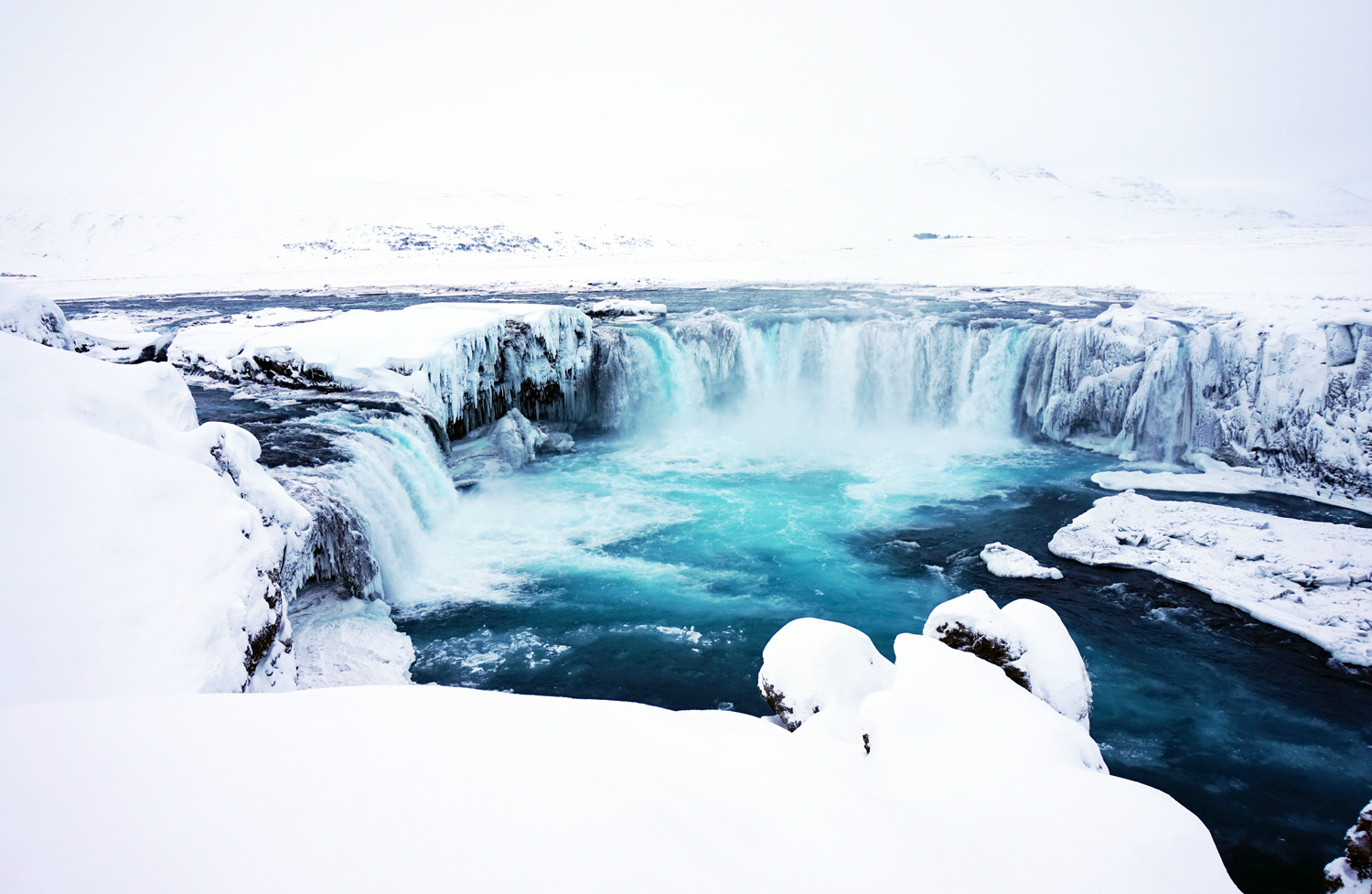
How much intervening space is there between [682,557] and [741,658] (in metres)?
3.20

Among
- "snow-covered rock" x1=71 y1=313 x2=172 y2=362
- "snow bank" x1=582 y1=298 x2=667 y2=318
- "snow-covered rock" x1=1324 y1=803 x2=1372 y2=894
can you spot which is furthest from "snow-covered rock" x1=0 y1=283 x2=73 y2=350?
"snow bank" x1=582 y1=298 x2=667 y2=318

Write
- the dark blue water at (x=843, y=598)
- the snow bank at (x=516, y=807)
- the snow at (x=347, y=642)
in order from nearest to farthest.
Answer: the snow bank at (x=516, y=807) < the dark blue water at (x=843, y=598) < the snow at (x=347, y=642)

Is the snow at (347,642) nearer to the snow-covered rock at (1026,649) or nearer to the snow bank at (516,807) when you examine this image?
the snow bank at (516,807)

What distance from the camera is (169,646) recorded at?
389cm

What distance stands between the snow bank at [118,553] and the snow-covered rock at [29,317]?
12.4ft

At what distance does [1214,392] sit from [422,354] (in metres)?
17.6

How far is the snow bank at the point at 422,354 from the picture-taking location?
14.4 metres

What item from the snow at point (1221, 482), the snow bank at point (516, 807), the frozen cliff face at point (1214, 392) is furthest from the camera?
the frozen cliff face at point (1214, 392)

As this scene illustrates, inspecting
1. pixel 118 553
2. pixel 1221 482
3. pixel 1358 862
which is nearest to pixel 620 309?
pixel 1221 482

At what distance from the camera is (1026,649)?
617cm

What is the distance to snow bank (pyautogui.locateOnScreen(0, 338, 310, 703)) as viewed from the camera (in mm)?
3588

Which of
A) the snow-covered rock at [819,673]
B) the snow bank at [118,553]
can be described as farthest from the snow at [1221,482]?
the snow bank at [118,553]

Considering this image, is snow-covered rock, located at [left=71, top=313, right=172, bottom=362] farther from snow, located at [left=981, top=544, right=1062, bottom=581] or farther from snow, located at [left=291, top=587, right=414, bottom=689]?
snow, located at [left=981, top=544, right=1062, bottom=581]

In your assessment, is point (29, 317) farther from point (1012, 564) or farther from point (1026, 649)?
point (1012, 564)
